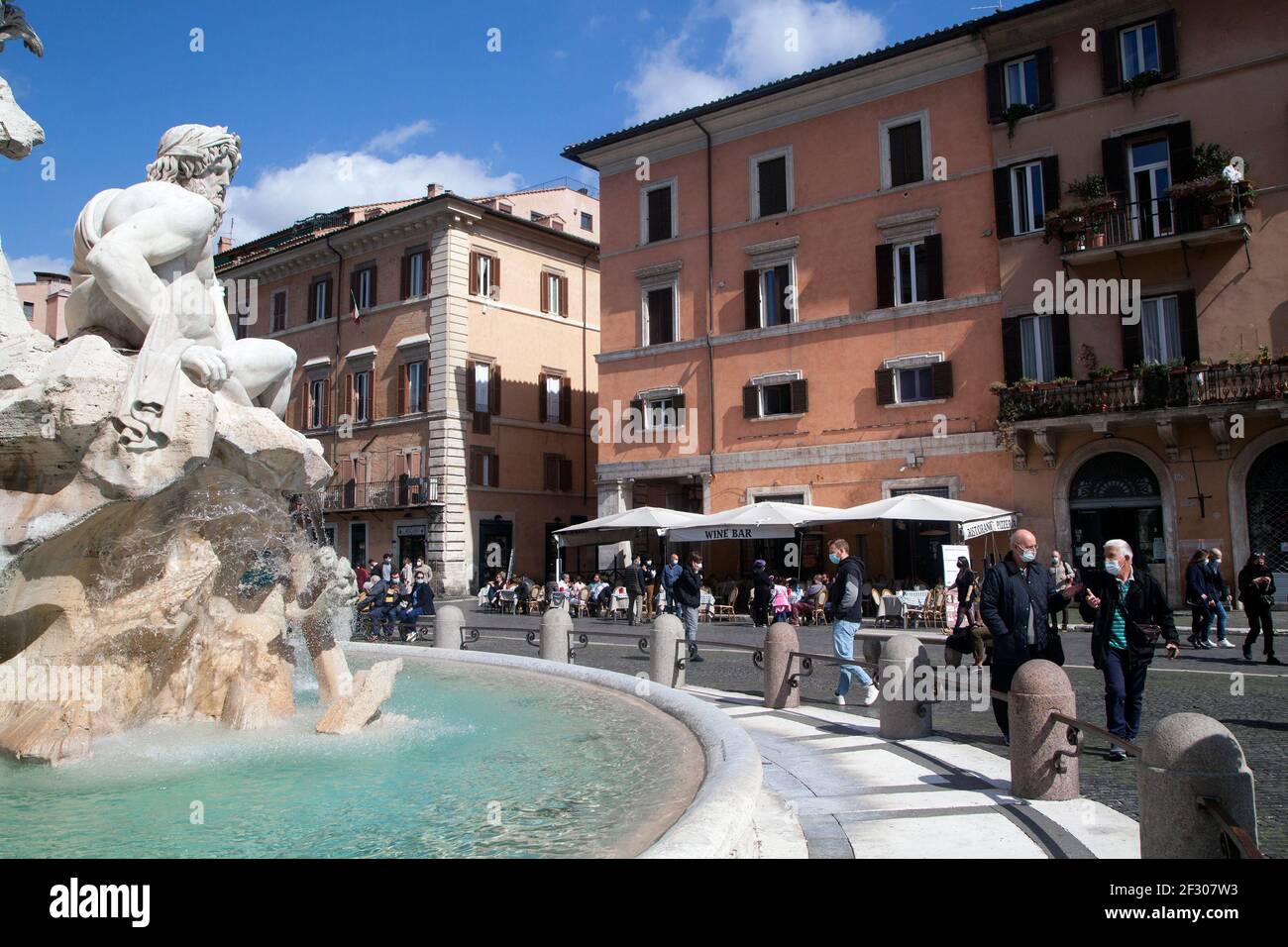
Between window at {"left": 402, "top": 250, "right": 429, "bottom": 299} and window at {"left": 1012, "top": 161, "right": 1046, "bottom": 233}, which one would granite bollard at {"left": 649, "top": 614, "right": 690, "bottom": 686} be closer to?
window at {"left": 1012, "top": 161, "right": 1046, "bottom": 233}

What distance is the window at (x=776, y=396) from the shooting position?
26.0 meters

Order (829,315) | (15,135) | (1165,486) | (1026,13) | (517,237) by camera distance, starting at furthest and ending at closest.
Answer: (517,237)
(829,315)
(1026,13)
(1165,486)
(15,135)

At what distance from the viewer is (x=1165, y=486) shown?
21.0 meters

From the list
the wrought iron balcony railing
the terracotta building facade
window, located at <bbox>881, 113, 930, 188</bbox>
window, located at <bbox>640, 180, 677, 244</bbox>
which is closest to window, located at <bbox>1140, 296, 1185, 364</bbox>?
the wrought iron balcony railing

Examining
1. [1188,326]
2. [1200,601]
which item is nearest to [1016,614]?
[1200,601]

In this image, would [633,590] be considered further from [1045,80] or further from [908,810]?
[908,810]

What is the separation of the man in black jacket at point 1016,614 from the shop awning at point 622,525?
15641mm

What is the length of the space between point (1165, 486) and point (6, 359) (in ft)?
71.2

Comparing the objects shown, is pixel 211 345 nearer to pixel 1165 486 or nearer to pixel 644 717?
pixel 644 717

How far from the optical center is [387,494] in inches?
1359

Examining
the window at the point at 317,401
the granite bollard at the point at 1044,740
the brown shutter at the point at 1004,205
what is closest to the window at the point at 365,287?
the window at the point at 317,401
